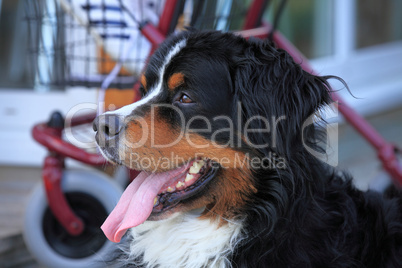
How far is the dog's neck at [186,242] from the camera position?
70.5 inches

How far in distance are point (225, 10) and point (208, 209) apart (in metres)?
1.32

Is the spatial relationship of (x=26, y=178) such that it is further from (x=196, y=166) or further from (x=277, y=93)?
(x=277, y=93)

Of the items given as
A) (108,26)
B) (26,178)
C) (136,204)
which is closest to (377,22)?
(26,178)

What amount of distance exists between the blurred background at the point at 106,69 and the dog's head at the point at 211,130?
1.03ft

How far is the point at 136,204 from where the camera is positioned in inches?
69.3

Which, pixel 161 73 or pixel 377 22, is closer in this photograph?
pixel 161 73

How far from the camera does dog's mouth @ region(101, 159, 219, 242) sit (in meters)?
1.75

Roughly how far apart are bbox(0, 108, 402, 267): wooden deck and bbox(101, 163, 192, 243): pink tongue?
105cm

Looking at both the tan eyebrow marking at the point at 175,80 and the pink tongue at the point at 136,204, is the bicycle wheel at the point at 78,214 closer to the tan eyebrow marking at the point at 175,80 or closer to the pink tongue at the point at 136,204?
the pink tongue at the point at 136,204

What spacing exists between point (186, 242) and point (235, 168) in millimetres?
331


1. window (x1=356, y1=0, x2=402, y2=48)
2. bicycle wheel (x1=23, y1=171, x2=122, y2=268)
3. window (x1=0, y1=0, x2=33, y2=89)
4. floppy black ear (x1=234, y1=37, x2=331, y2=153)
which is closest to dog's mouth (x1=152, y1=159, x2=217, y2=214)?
floppy black ear (x1=234, y1=37, x2=331, y2=153)

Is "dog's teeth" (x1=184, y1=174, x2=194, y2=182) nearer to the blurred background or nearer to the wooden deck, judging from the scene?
the blurred background

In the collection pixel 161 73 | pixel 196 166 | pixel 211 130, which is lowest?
pixel 196 166

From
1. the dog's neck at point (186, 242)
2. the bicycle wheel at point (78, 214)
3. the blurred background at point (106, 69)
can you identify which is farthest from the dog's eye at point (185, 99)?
the bicycle wheel at point (78, 214)
